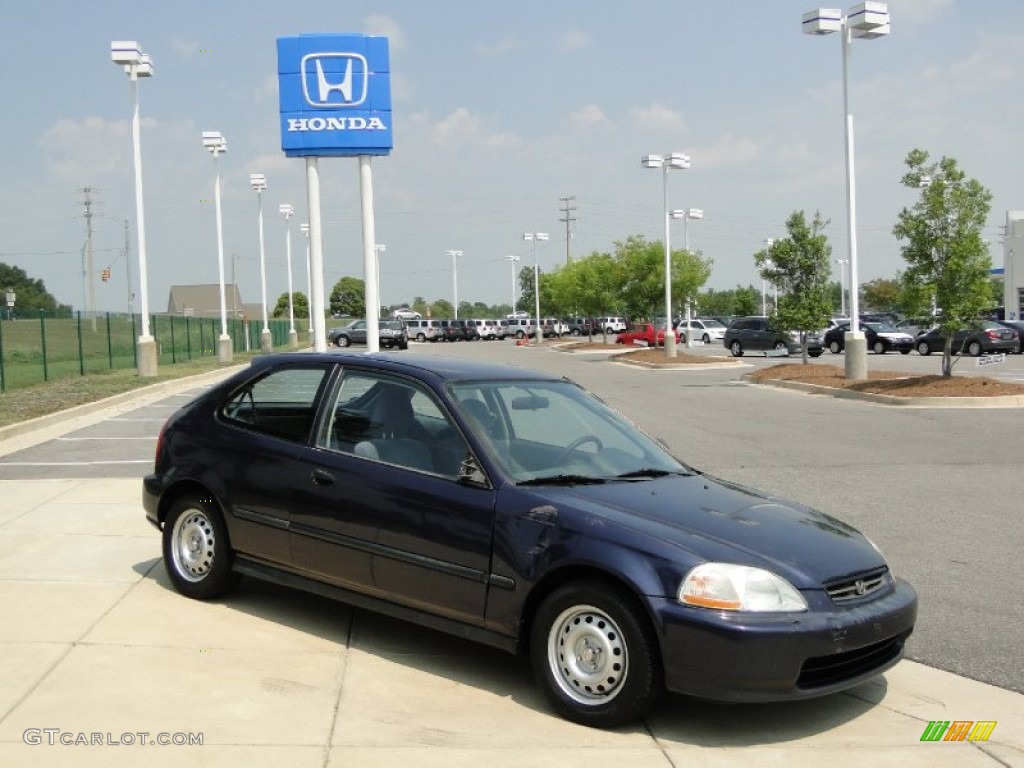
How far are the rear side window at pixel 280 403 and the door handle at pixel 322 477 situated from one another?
28 centimetres

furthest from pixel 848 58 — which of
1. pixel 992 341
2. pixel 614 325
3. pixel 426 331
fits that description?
pixel 614 325

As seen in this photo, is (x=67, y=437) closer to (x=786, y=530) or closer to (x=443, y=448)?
(x=443, y=448)

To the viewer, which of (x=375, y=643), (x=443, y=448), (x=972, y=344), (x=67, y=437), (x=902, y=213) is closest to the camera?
(x=443, y=448)

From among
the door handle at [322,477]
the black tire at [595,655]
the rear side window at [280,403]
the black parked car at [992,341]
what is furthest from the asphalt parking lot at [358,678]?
the black parked car at [992,341]

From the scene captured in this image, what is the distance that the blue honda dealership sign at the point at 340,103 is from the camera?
60.0 feet

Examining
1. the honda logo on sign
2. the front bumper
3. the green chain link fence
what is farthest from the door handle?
the green chain link fence

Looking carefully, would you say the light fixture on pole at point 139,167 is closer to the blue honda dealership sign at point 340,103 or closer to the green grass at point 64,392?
the green grass at point 64,392

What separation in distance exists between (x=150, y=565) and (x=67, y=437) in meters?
9.24

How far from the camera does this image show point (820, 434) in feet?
54.4

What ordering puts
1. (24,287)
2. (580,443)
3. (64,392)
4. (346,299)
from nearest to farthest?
(580,443) < (64,392) < (24,287) < (346,299)

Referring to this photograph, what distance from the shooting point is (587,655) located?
4727 mm

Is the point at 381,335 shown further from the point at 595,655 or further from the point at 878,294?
the point at 878,294

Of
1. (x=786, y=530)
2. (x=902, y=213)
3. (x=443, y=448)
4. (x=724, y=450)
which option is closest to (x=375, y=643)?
(x=443, y=448)

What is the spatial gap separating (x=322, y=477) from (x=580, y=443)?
1.39 metres
